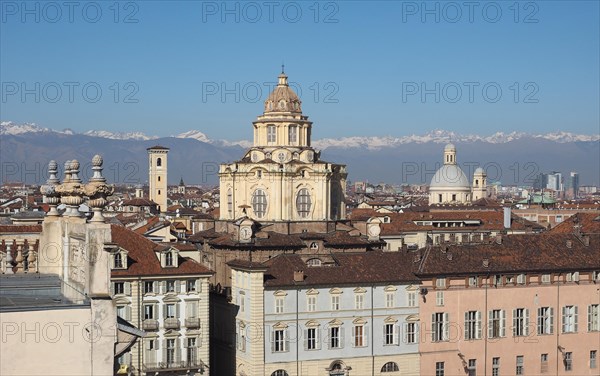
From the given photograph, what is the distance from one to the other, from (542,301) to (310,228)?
56.8 feet

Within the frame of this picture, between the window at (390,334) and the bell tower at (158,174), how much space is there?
9563cm

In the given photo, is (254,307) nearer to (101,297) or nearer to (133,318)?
(133,318)

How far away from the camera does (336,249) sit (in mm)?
64312

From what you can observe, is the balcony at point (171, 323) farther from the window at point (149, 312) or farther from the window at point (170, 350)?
the window at point (149, 312)

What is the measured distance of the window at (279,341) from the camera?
171ft

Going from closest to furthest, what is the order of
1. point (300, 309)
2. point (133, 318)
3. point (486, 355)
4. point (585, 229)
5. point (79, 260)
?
point (79, 260) → point (133, 318) → point (300, 309) → point (486, 355) → point (585, 229)

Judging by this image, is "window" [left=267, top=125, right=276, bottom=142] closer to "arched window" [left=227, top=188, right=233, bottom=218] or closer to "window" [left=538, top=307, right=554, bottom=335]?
"arched window" [left=227, top=188, right=233, bottom=218]

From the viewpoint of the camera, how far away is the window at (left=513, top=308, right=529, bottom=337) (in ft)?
189

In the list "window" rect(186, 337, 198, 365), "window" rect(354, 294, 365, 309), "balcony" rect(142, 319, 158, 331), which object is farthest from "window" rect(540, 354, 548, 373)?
"balcony" rect(142, 319, 158, 331)

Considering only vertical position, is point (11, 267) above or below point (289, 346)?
above

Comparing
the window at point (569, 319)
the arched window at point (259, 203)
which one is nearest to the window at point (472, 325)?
the window at point (569, 319)

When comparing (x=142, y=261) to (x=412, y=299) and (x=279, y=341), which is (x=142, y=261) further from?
(x=412, y=299)

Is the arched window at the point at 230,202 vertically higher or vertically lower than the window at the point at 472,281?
higher

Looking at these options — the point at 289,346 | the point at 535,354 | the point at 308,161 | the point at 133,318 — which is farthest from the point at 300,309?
the point at 308,161
